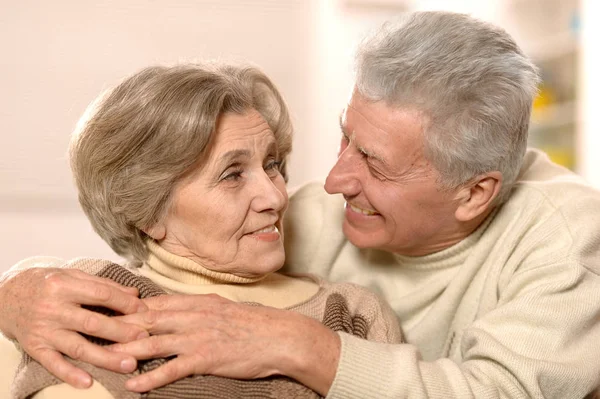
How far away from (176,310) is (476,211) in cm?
85

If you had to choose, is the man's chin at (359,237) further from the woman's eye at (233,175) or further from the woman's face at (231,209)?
the woman's eye at (233,175)

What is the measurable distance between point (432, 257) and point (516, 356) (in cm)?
Result: 47

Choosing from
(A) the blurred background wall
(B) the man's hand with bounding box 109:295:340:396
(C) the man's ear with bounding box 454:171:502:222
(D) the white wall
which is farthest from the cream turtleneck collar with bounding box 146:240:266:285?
(D) the white wall

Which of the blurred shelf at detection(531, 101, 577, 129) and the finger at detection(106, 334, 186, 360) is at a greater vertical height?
the finger at detection(106, 334, 186, 360)

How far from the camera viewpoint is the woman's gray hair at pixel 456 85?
180 centimetres

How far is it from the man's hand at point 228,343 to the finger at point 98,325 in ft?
0.06

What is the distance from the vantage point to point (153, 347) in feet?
4.60

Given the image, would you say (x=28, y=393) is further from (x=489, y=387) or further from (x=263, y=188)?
(x=489, y=387)

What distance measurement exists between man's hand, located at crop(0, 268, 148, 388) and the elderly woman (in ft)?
0.23

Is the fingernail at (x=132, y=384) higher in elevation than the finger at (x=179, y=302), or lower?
lower

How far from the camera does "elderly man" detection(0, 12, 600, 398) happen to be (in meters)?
1.46

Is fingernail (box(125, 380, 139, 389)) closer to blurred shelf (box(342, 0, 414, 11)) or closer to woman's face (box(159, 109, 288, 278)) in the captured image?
woman's face (box(159, 109, 288, 278))

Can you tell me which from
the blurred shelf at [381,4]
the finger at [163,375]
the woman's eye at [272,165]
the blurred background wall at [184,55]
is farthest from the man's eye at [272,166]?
the blurred shelf at [381,4]

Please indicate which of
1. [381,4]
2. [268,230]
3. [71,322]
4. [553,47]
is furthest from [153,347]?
[381,4]
